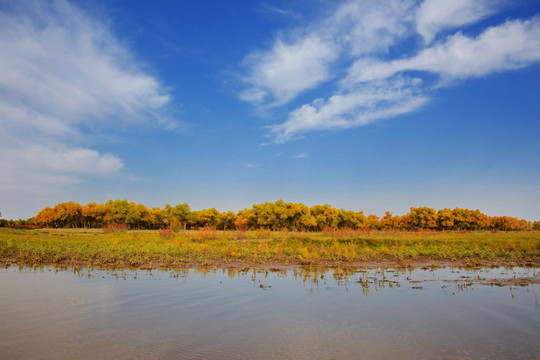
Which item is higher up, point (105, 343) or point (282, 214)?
point (282, 214)

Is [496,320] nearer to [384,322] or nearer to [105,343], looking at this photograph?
[384,322]

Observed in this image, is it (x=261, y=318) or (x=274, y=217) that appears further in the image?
(x=274, y=217)

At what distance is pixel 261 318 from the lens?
6609 millimetres

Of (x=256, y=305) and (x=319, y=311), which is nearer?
(x=319, y=311)

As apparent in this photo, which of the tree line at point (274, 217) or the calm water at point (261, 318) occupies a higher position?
the tree line at point (274, 217)

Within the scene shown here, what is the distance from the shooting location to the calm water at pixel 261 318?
16.2 feet

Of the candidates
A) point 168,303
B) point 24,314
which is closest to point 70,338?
point 24,314

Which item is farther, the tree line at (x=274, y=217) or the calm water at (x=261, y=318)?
the tree line at (x=274, y=217)

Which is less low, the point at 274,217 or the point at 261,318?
the point at 274,217

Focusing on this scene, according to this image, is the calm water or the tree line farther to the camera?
the tree line

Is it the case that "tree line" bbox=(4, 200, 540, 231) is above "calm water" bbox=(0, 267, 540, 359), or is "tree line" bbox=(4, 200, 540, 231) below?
above

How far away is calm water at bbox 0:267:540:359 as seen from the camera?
4934 mm

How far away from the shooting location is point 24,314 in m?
6.52

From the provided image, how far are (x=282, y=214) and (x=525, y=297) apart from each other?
207 feet
